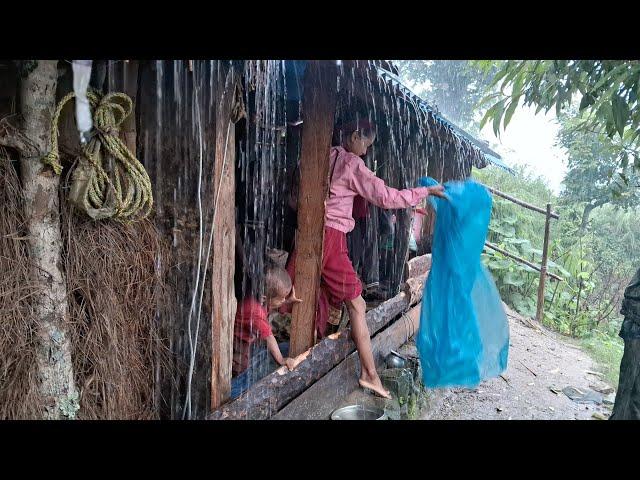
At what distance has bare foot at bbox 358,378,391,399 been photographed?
430cm

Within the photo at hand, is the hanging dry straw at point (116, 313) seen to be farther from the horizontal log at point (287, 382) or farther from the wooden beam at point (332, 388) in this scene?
the wooden beam at point (332, 388)

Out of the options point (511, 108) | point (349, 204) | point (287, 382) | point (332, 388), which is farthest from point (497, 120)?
point (332, 388)

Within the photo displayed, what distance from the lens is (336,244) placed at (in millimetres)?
3965

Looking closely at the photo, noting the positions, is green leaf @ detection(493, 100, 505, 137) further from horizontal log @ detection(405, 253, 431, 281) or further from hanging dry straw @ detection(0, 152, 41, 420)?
horizontal log @ detection(405, 253, 431, 281)

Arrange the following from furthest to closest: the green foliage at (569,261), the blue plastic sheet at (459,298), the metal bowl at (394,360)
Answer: the green foliage at (569,261) → the metal bowl at (394,360) → the blue plastic sheet at (459,298)

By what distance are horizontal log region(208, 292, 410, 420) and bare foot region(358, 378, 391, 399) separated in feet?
1.16

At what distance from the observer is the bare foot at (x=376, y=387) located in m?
4.30

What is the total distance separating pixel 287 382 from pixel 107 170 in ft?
6.91

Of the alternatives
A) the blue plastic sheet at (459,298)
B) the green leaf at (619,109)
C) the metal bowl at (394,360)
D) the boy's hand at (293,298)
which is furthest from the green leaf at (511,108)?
the metal bowl at (394,360)

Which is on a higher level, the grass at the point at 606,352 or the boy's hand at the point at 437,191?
the boy's hand at the point at 437,191

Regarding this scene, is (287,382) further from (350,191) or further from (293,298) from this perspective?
(350,191)

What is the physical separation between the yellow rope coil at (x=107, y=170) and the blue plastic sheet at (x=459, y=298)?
303cm

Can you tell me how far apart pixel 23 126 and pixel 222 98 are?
106 cm

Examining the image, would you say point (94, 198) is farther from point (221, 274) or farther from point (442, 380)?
point (442, 380)
